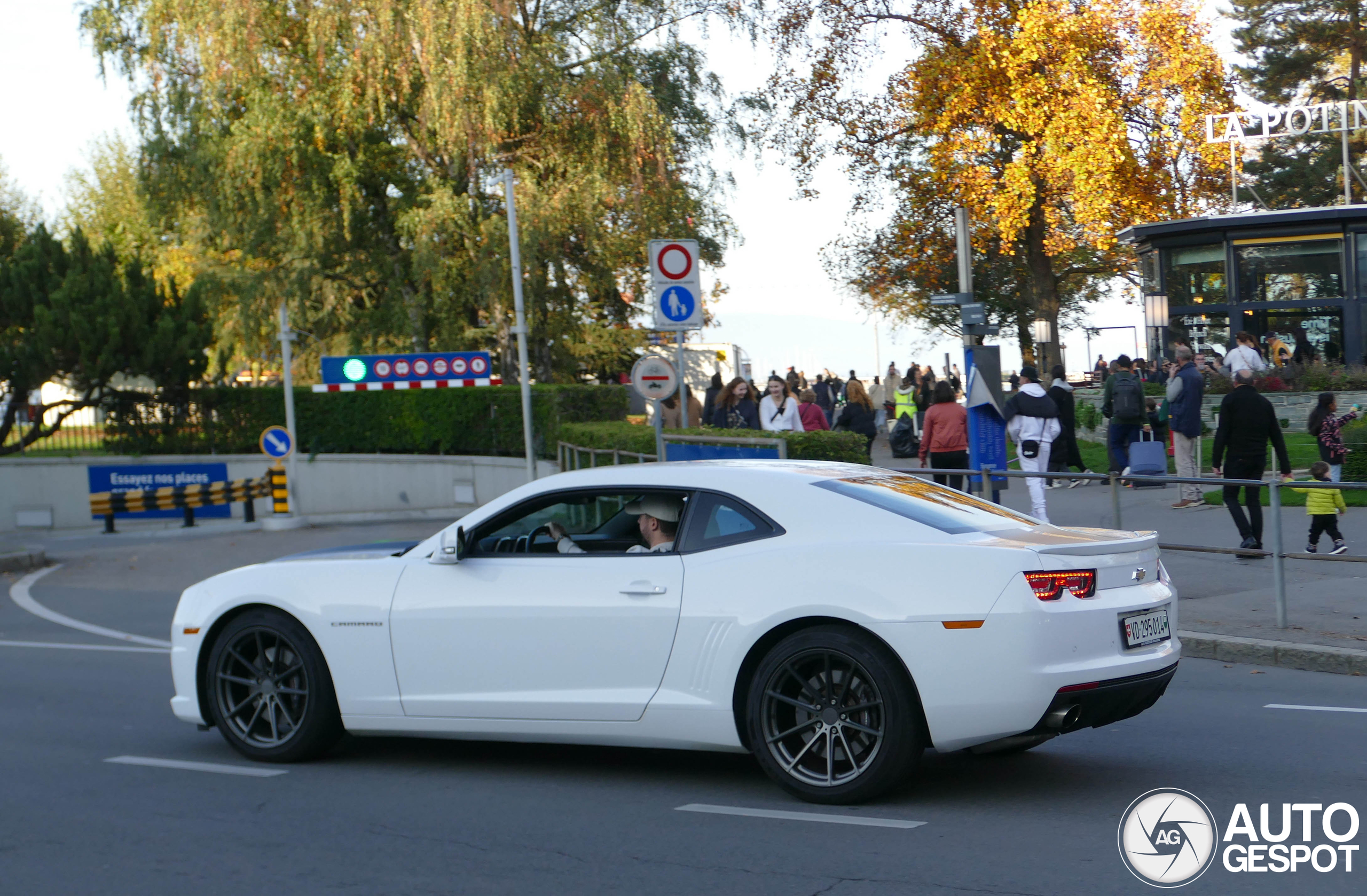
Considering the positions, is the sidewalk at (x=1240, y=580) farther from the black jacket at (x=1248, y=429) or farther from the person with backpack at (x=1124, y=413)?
the person with backpack at (x=1124, y=413)

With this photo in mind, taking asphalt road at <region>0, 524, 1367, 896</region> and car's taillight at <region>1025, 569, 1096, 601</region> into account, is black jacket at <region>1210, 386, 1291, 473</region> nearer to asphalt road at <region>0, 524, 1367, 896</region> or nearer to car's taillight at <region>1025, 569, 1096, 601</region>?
asphalt road at <region>0, 524, 1367, 896</region>

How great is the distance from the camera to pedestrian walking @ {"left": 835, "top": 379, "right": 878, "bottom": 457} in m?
21.6

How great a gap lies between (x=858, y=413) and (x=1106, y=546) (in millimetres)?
16371

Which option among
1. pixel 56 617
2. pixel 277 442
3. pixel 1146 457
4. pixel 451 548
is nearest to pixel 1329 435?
pixel 1146 457

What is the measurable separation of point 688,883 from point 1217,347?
90.2 ft

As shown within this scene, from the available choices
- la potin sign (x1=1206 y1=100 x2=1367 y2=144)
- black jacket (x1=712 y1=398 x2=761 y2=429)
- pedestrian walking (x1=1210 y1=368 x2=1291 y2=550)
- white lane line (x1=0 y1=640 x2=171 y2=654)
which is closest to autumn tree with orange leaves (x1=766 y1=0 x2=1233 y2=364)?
la potin sign (x1=1206 y1=100 x2=1367 y2=144)

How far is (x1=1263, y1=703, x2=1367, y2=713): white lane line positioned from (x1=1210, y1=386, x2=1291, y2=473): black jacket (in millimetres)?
5425

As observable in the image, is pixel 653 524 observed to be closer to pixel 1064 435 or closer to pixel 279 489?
pixel 1064 435

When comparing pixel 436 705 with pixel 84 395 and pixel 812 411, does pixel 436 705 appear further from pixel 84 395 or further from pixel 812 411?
pixel 84 395

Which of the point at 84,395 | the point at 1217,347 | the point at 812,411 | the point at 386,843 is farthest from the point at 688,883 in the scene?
the point at 84,395

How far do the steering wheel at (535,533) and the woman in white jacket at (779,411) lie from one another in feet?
37.8

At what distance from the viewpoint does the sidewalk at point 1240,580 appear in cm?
960

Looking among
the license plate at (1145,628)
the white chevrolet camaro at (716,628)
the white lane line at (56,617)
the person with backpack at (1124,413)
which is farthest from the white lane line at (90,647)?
the person with backpack at (1124,413)

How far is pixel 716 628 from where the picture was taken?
586 centimetres
